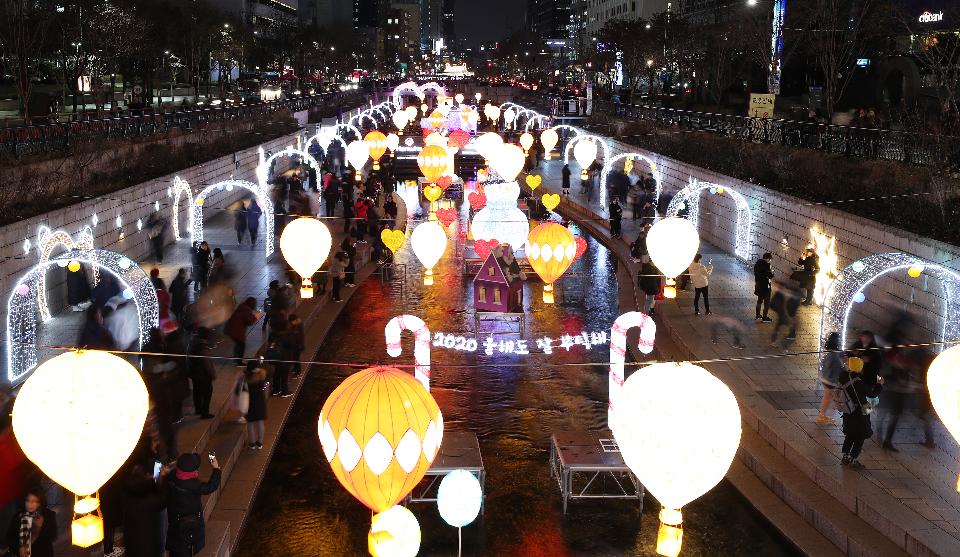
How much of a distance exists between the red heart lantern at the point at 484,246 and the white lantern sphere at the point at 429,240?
139 cm

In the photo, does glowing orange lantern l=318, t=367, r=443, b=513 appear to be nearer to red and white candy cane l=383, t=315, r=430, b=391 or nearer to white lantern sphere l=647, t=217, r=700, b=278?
red and white candy cane l=383, t=315, r=430, b=391

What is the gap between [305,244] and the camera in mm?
14094

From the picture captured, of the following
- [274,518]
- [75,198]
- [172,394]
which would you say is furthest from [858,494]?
[75,198]

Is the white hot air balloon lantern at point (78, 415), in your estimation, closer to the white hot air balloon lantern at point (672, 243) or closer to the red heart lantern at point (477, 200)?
the white hot air balloon lantern at point (672, 243)

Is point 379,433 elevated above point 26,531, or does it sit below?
above

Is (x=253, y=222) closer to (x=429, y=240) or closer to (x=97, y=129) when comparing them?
(x=97, y=129)

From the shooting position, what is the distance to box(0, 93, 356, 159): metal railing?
20406 millimetres

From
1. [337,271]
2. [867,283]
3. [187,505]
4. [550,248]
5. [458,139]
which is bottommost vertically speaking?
[187,505]

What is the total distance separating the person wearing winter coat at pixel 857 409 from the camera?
375 inches

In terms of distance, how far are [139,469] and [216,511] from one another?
2045mm

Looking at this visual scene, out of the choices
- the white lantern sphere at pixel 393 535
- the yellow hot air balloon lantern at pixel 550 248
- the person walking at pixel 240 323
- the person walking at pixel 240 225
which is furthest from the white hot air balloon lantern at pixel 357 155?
the white lantern sphere at pixel 393 535

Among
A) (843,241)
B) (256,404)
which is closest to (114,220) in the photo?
(256,404)

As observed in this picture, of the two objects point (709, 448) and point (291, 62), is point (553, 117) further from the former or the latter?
point (291, 62)

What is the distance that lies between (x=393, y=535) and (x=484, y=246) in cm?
1198
